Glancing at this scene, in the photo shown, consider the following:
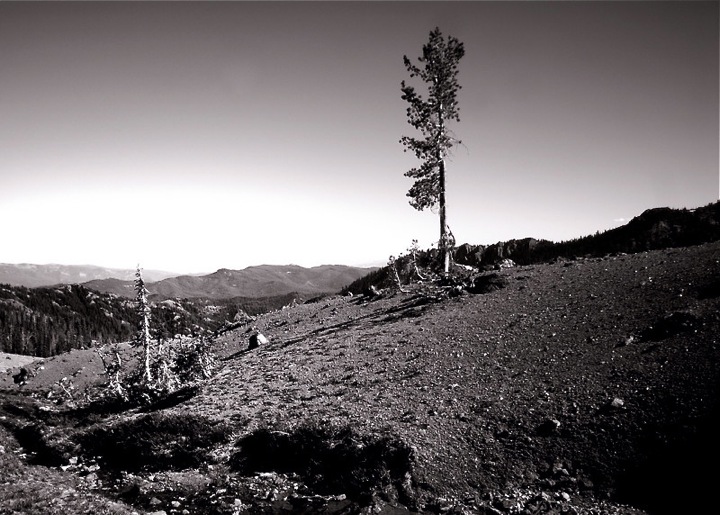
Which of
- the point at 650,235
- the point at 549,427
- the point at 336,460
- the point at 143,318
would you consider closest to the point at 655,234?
the point at 650,235

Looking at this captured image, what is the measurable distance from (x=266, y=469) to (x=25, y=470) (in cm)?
912

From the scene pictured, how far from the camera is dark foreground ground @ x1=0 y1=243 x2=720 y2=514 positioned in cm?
950

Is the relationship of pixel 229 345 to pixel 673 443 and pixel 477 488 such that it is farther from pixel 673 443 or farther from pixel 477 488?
pixel 673 443

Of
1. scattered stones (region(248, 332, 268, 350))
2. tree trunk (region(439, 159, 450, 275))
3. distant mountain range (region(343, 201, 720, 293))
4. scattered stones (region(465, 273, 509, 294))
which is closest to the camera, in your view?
scattered stones (region(465, 273, 509, 294))

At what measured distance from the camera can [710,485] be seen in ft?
27.1

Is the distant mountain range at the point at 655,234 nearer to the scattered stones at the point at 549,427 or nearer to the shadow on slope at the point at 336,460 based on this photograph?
the scattered stones at the point at 549,427

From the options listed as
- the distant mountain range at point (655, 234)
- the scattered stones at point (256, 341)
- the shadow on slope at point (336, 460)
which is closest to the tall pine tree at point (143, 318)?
the scattered stones at point (256, 341)

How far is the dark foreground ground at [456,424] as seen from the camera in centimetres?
950

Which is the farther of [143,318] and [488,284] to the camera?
→ [488,284]

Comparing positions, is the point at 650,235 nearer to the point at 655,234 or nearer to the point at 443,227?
the point at 655,234

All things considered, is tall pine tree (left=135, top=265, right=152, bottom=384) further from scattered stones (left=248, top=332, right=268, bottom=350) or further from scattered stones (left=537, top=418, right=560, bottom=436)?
scattered stones (left=537, top=418, right=560, bottom=436)

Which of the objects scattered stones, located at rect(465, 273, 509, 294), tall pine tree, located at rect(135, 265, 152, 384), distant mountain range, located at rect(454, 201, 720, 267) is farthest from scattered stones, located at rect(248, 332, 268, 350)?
distant mountain range, located at rect(454, 201, 720, 267)

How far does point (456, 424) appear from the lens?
1198 cm

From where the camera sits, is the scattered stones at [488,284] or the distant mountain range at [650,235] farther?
the distant mountain range at [650,235]
